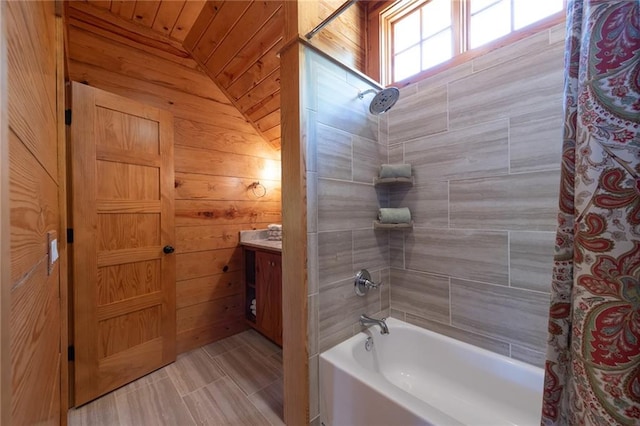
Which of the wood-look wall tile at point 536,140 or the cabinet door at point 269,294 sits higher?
the wood-look wall tile at point 536,140

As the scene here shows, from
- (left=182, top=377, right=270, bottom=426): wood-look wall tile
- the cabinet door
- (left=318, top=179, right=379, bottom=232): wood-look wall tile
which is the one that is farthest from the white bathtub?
the cabinet door

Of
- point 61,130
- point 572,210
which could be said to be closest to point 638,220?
point 572,210

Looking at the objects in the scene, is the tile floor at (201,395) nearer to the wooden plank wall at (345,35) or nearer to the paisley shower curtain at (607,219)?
the paisley shower curtain at (607,219)

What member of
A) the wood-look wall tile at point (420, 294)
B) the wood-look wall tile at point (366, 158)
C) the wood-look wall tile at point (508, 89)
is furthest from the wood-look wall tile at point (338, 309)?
the wood-look wall tile at point (508, 89)

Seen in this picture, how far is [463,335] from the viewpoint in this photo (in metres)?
1.48

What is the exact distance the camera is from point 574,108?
51 cm

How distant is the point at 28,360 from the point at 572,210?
119 cm

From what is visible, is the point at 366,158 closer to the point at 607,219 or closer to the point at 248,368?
the point at 607,219

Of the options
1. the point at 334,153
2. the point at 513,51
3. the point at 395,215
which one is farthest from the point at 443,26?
the point at 395,215

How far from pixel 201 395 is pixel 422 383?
1.46m

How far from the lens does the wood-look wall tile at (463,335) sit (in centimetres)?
134

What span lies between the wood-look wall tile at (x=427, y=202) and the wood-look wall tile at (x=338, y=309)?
63 cm

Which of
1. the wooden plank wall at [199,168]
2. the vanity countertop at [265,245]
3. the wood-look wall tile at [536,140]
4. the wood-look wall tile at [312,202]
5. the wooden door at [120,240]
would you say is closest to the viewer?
the wood-look wall tile at [536,140]

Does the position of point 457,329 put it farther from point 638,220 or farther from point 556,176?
point 638,220
